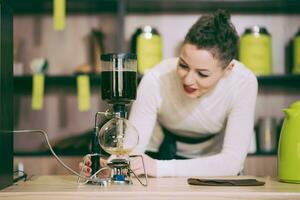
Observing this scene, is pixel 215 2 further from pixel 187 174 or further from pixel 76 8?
pixel 187 174

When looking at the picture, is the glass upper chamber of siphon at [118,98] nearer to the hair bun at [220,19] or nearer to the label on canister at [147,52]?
the hair bun at [220,19]

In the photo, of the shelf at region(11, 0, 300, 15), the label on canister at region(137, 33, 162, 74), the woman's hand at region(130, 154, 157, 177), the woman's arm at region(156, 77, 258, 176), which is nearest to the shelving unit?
the shelf at region(11, 0, 300, 15)

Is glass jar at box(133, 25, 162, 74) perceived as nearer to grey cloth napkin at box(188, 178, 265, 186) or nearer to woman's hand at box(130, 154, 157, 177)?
woman's hand at box(130, 154, 157, 177)

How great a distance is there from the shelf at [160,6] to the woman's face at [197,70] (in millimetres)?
1015

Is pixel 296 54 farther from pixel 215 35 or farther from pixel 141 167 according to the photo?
pixel 141 167

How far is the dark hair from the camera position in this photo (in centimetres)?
174

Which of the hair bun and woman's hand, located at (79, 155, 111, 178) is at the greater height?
the hair bun

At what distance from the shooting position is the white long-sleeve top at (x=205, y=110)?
1841mm

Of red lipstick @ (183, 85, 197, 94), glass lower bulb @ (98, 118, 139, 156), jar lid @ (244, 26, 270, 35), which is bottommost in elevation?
glass lower bulb @ (98, 118, 139, 156)

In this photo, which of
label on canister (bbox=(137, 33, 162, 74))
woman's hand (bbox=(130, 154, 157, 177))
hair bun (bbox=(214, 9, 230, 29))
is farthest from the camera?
label on canister (bbox=(137, 33, 162, 74))

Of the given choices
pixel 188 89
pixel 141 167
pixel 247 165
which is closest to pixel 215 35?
pixel 188 89

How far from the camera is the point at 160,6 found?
2.91 meters

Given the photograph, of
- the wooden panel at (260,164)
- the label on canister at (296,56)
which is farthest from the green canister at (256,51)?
the wooden panel at (260,164)

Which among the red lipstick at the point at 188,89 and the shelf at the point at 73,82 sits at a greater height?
the shelf at the point at 73,82
